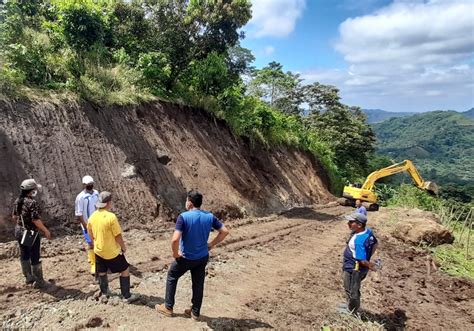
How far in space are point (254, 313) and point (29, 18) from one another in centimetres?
1217

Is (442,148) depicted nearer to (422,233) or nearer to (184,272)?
(422,233)

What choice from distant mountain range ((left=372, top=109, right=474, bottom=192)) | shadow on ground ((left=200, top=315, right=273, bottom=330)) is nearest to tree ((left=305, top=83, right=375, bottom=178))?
shadow on ground ((left=200, top=315, right=273, bottom=330))

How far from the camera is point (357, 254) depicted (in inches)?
256

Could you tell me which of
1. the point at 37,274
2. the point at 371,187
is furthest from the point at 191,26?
the point at 37,274

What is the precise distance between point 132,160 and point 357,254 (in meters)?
7.00

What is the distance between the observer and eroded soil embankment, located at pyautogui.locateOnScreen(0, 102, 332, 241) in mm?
9094

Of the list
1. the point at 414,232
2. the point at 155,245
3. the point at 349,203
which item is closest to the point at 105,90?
the point at 155,245

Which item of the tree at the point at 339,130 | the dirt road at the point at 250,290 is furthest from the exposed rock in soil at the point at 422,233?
the tree at the point at 339,130

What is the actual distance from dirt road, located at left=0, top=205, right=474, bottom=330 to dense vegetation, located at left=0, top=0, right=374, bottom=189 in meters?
4.81

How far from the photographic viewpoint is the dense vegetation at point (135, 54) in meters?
11.2

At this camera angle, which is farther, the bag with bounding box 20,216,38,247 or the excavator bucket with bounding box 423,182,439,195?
the excavator bucket with bounding box 423,182,439,195

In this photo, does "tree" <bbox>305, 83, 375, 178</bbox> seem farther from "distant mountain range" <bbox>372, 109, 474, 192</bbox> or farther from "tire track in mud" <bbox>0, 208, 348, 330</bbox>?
"distant mountain range" <bbox>372, 109, 474, 192</bbox>

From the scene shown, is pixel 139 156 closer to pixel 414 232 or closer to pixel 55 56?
pixel 55 56

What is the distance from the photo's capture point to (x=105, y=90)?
39.5 feet
